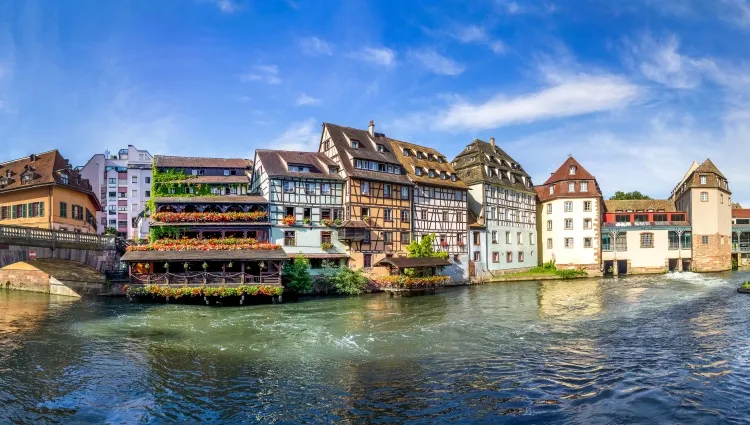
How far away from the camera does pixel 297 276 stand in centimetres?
3903

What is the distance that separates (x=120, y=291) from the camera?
37.5 m

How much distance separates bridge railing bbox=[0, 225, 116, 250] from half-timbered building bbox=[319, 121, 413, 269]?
1910 centimetres

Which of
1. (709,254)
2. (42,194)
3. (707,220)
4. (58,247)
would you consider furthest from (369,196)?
(709,254)

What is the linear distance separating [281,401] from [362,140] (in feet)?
125

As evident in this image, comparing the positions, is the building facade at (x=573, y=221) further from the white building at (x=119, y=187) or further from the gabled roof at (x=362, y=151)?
the white building at (x=119, y=187)

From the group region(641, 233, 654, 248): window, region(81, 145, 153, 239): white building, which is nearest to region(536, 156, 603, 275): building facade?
region(641, 233, 654, 248): window

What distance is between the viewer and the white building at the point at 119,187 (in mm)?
75562

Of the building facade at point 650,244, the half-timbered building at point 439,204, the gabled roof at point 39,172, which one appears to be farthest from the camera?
the building facade at point 650,244

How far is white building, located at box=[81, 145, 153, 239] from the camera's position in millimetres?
75562

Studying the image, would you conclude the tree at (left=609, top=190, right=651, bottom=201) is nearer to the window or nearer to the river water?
the window

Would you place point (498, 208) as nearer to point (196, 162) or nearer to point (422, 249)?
point (422, 249)

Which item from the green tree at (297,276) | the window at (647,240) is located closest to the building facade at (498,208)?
the window at (647,240)

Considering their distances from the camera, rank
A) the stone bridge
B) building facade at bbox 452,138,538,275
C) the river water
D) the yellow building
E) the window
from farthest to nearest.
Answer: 1. the window
2. building facade at bbox 452,138,538,275
3. the yellow building
4. the stone bridge
5. the river water

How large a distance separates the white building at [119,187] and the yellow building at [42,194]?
95.9 feet
